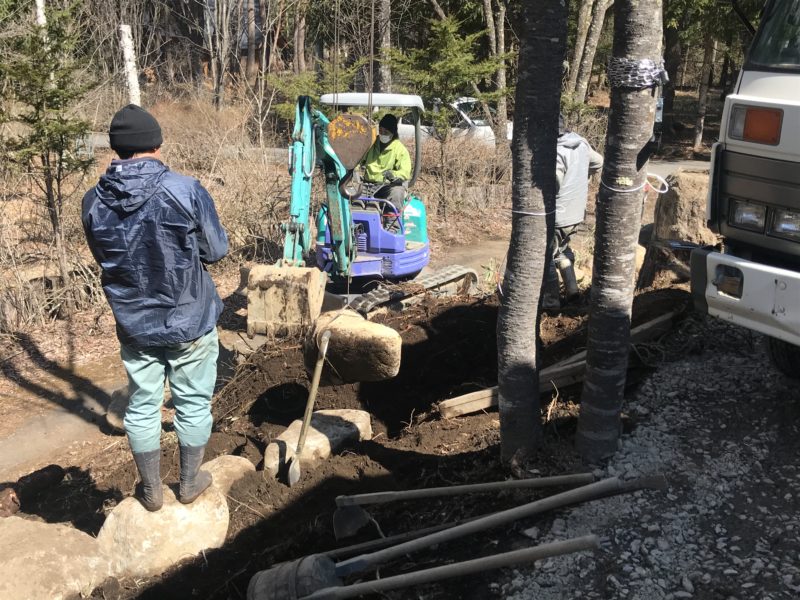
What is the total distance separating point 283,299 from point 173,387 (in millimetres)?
3017

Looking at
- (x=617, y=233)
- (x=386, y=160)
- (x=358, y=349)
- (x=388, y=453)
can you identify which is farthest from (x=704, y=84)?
(x=617, y=233)

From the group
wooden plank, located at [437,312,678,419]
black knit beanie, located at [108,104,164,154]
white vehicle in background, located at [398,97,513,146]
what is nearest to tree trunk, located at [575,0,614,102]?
white vehicle in background, located at [398,97,513,146]

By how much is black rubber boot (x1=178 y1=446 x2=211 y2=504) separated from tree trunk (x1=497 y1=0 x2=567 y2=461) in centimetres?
163

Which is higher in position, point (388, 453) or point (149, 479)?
point (149, 479)

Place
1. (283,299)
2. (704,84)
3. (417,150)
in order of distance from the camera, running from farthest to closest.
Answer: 1. (704,84)
2. (417,150)
3. (283,299)

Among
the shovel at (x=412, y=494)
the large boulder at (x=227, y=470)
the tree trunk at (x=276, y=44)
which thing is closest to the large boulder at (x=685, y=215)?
the shovel at (x=412, y=494)

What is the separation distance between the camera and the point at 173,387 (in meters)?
3.71

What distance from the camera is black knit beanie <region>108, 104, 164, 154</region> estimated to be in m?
3.37

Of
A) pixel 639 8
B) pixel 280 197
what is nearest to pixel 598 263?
pixel 639 8

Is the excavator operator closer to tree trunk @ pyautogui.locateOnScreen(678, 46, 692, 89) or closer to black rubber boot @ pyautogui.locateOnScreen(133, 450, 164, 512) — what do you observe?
black rubber boot @ pyautogui.locateOnScreen(133, 450, 164, 512)

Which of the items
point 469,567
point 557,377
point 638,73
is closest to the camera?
point 469,567

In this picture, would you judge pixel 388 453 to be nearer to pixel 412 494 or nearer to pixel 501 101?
pixel 412 494

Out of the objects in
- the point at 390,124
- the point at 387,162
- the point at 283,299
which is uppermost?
the point at 390,124

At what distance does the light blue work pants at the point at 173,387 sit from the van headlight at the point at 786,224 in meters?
2.79
